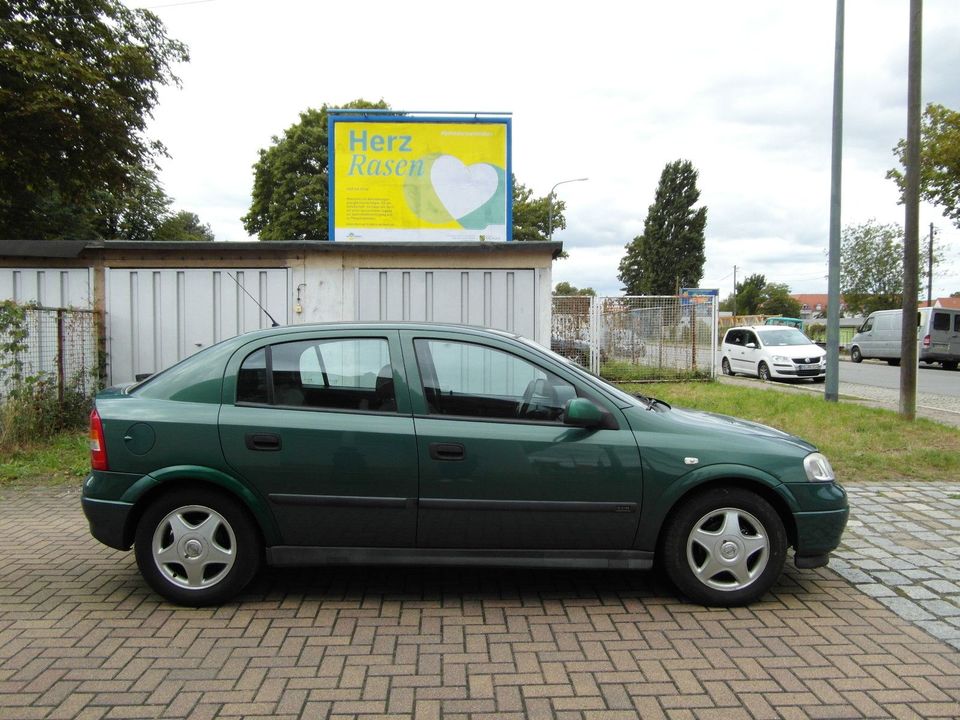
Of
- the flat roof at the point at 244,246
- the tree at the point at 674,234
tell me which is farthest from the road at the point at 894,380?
the tree at the point at 674,234

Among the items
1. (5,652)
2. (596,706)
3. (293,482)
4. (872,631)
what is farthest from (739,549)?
(5,652)

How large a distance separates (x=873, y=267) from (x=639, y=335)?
135ft

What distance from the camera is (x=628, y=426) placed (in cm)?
387

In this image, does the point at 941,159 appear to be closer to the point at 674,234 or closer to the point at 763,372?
the point at 763,372

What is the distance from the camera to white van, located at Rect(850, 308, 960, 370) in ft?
83.7

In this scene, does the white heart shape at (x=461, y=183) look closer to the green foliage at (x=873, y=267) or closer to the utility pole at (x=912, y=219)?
the utility pole at (x=912, y=219)

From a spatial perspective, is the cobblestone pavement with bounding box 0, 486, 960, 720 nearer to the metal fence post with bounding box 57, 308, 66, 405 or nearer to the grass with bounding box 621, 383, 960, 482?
the grass with bounding box 621, 383, 960, 482

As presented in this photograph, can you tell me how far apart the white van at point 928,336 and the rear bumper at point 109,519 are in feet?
86.9

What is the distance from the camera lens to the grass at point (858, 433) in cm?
753

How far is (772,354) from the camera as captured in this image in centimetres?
1925

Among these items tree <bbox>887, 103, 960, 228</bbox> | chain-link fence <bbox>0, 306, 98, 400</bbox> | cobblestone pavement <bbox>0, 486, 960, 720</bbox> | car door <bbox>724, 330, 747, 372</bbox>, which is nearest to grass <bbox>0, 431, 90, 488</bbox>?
chain-link fence <bbox>0, 306, 98, 400</bbox>

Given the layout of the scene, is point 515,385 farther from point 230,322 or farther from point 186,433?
point 230,322

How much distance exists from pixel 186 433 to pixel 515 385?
1.84m

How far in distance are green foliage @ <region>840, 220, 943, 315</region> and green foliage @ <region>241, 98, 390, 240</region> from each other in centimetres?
3439
